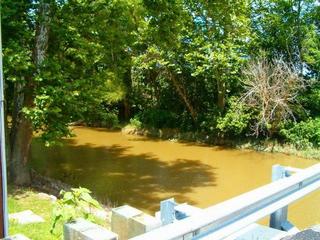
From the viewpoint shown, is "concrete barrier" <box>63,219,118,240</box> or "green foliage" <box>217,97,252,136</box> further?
"green foliage" <box>217,97,252,136</box>

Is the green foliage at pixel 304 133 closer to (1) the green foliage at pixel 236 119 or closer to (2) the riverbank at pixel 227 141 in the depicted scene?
(2) the riverbank at pixel 227 141

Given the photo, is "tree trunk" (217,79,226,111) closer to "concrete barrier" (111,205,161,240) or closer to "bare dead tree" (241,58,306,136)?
"bare dead tree" (241,58,306,136)

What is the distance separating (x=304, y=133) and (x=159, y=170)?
7.12 meters

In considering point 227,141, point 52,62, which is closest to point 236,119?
point 227,141

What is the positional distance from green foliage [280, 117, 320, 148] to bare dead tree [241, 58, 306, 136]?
50 cm

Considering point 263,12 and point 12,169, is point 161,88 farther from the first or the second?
point 12,169

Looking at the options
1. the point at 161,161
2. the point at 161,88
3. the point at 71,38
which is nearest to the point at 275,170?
the point at 71,38

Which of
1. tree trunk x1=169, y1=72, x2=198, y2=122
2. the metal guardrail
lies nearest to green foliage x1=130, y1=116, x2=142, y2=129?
tree trunk x1=169, y1=72, x2=198, y2=122

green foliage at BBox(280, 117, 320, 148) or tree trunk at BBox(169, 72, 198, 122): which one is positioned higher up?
tree trunk at BBox(169, 72, 198, 122)

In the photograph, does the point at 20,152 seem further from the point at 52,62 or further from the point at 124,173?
the point at 124,173

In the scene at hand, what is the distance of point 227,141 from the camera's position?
71.4ft

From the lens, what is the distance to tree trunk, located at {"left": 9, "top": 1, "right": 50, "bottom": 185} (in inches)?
465

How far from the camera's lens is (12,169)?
12570 millimetres

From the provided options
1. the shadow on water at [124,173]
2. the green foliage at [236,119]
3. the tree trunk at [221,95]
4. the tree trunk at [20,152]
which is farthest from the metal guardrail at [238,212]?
the tree trunk at [221,95]
